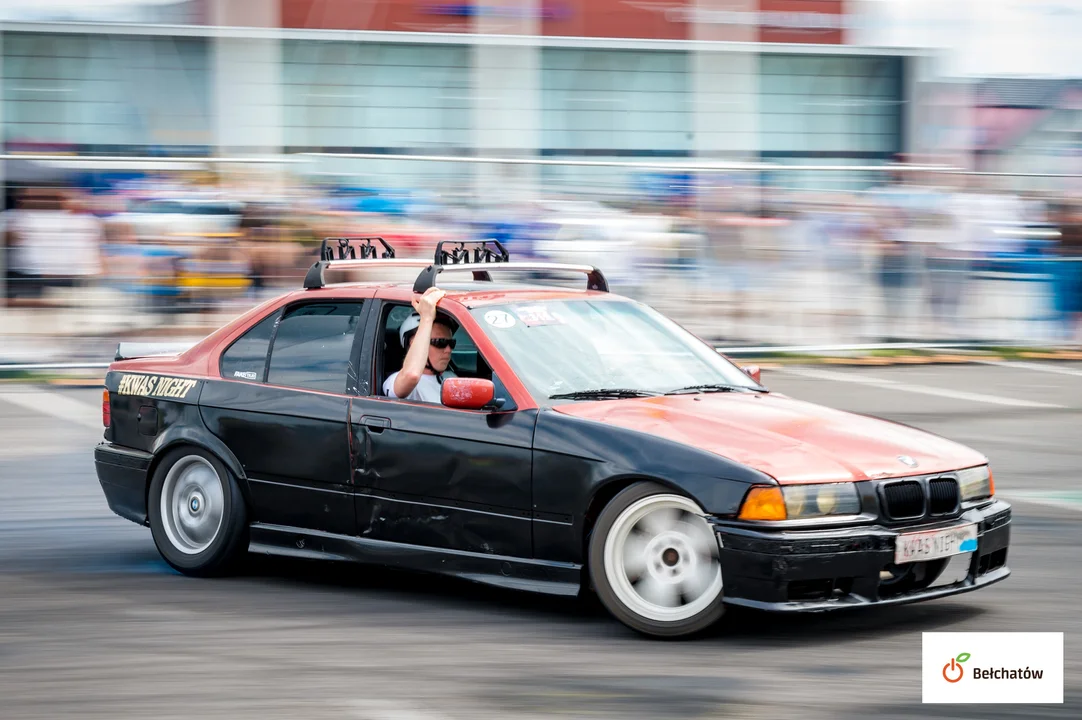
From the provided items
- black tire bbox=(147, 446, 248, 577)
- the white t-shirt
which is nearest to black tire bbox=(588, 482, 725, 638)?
the white t-shirt

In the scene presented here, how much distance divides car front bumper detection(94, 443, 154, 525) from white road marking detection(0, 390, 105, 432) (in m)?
5.18

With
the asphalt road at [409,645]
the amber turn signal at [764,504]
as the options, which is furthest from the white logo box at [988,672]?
the amber turn signal at [764,504]

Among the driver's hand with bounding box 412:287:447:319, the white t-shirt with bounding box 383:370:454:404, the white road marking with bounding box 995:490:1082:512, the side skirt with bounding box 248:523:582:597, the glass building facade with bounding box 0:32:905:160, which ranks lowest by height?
the white road marking with bounding box 995:490:1082:512

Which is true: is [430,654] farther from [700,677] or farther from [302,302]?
[302,302]

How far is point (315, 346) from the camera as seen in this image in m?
7.27

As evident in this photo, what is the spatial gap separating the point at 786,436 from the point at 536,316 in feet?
4.56

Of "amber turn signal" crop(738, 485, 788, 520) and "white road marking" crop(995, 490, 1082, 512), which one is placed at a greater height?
"amber turn signal" crop(738, 485, 788, 520)

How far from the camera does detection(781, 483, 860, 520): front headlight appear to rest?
5727 millimetres

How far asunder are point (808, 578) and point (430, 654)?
4.54ft

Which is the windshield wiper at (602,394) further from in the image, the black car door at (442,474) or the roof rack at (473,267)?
the roof rack at (473,267)

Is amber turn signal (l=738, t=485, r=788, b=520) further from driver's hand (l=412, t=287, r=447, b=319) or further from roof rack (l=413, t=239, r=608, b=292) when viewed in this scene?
driver's hand (l=412, t=287, r=447, b=319)

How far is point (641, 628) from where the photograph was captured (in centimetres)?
601

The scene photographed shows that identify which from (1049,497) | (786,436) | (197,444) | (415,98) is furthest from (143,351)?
(415,98)

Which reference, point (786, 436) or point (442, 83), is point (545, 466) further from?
point (442, 83)
